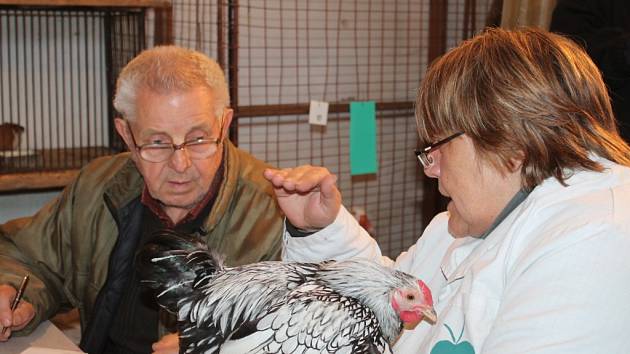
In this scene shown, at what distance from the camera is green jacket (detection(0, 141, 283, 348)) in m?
2.00

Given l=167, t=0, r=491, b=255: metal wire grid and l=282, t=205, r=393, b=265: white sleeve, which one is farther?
l=167, t=0, r=491, b=255: metal wire grid

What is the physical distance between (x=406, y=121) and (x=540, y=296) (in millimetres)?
2937

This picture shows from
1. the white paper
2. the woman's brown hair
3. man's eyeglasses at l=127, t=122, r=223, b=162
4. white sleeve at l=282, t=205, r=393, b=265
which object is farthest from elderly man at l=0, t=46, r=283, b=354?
the white paper

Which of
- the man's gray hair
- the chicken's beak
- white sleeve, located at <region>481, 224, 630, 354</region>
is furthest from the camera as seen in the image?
the man's gray hair

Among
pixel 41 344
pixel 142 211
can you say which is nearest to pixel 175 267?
pixel 41 344

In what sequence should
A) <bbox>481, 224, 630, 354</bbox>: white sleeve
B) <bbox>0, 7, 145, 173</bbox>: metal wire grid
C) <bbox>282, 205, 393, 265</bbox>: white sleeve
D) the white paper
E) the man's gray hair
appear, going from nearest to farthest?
<bbox>481, 224, 630, 354</bbox>: white sleeve
<bbox>282, 205, 393, 265</bbox>: white sleeve
the man's gray hair
<bbox>0, 7, 145, 173</bbox>: metal wire grid
the white paper

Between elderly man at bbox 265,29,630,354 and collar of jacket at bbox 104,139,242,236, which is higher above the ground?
elderly man at bbox 265,29,630,354

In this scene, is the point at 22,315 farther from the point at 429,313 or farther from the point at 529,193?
the point at 529,193

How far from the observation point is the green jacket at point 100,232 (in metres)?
2.00

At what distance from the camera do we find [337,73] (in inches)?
148

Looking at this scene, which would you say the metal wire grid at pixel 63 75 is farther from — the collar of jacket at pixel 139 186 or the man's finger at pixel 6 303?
the man's finger at pixel 6 303

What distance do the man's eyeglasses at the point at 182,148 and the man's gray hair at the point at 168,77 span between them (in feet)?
0.24

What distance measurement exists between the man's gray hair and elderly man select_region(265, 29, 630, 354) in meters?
0.79

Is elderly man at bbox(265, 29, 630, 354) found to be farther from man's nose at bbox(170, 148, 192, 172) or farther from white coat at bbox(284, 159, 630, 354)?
man's nose at bbox(170, 148, 192, 172)
